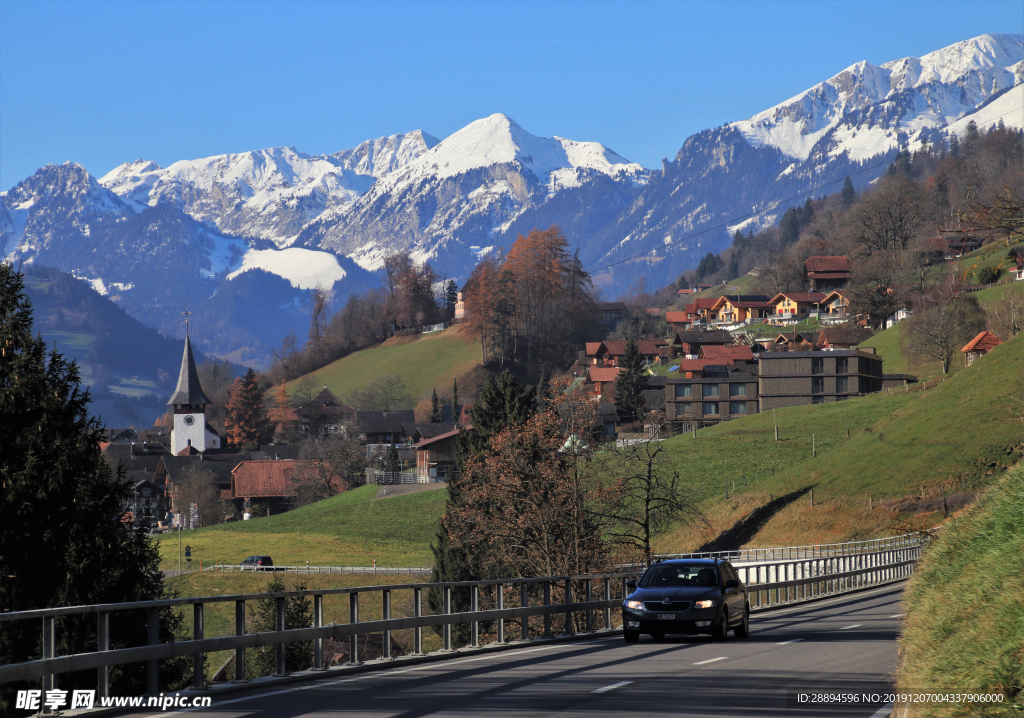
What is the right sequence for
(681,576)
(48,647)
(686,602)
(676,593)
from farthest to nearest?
(681,576), (676,593), (686,602), (48,647)

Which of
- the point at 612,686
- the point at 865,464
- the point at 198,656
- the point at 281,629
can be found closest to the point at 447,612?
the point at 281,629

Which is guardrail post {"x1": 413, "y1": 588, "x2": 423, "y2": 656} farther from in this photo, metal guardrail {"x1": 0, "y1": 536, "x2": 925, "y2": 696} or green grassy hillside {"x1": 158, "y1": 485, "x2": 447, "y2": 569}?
green grassy hillside {"x1": 158, "y1": 485, "x2": 447, "y2": 569}

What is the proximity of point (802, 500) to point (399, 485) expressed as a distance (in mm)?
49037

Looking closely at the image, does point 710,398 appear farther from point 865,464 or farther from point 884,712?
point 884,712

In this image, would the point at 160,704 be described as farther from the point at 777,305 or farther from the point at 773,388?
the point at 777,305

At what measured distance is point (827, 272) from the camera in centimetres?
19162

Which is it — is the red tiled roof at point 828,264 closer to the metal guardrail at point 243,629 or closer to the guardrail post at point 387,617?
the metal guardrail at point 243,629

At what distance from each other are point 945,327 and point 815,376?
626 inches

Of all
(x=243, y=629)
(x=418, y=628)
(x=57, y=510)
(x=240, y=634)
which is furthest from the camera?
(x=57, y=510)

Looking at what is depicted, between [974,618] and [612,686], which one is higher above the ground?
[974,618]

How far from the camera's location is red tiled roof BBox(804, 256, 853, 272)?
19175cm

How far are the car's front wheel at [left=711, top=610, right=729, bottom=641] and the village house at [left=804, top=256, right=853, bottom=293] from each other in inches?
6918

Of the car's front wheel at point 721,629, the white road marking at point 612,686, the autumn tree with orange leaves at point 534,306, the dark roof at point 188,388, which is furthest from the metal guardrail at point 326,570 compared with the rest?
the dark roof at point 188,388

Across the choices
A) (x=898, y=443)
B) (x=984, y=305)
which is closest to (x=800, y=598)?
(x=898, y=443)
